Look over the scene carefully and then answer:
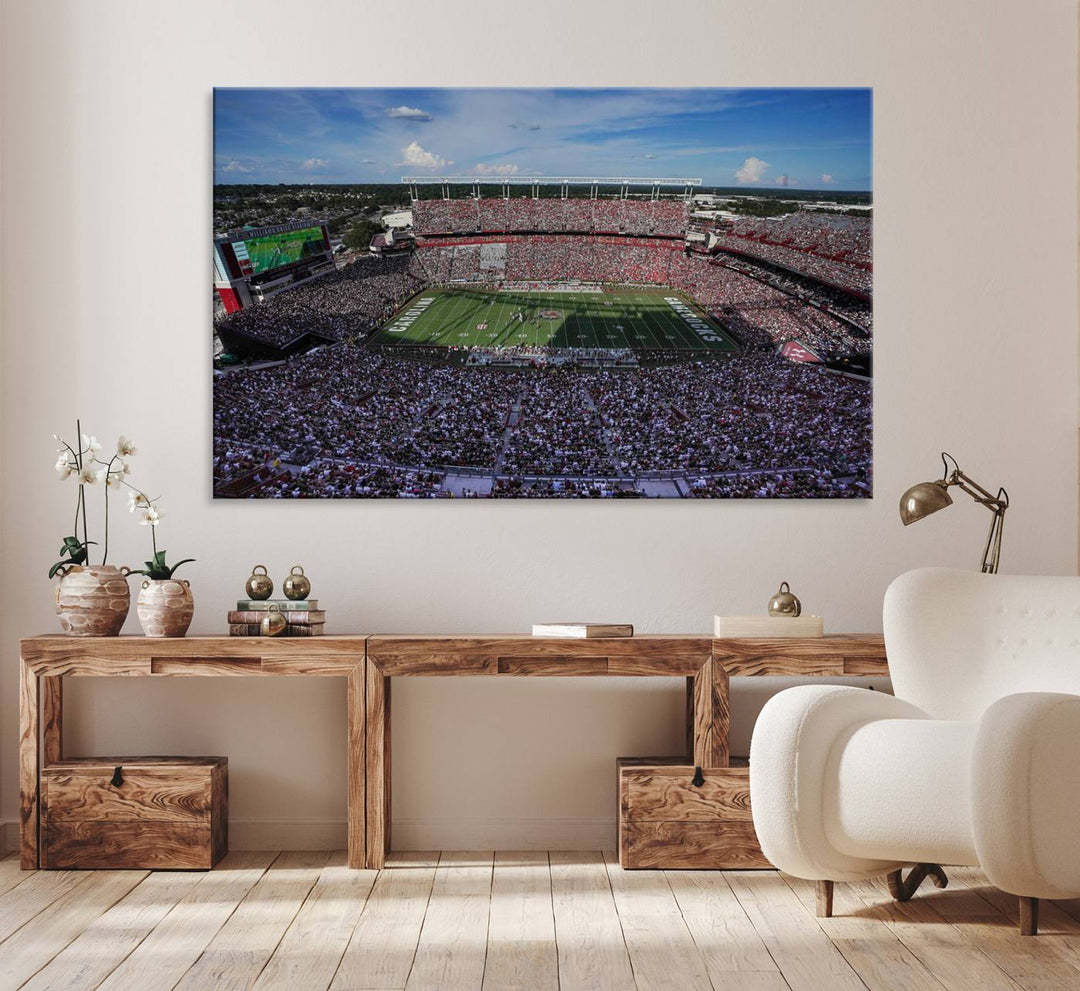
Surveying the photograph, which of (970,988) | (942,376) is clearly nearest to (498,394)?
(942,376)

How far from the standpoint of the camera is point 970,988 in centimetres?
227

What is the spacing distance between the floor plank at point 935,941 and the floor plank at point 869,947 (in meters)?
0.02

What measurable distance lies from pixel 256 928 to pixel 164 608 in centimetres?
99

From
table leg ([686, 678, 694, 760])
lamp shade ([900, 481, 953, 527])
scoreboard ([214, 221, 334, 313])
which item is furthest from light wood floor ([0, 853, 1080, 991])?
scoreboard ([214, 221, 334, 313])

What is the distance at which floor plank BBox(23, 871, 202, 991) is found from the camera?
2330 millimetres

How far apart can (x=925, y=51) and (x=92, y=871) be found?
351 centimetres

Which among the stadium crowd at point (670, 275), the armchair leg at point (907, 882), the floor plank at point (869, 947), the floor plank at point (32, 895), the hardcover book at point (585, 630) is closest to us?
the floor plank at point (869, 947)

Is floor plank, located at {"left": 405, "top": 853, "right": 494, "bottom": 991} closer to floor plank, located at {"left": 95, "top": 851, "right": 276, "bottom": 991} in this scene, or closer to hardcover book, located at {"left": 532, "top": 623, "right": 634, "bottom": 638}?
floor plank, located at {"left": 95, "top": 851, "right": 276, "bottom": 991}

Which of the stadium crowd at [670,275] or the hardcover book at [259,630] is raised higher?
the stadium crowd at [670,275]

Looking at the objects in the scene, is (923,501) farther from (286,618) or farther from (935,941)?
(286,618)

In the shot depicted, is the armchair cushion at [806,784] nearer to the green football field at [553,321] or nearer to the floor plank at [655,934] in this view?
the floor plank at [655,934]

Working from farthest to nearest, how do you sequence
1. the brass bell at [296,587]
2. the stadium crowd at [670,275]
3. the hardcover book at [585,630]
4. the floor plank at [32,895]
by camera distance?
the stadium crowd at [670,275], the brass bell at [296,587], the hardcover book at [585,630], the floor plank at [32,895]

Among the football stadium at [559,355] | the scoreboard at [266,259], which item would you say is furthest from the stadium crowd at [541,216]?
the scoreboard at [266,259]

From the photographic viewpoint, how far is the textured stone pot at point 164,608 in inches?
129
